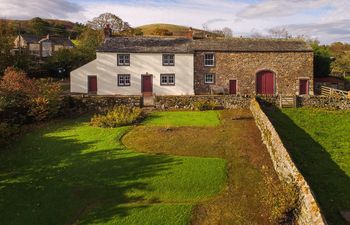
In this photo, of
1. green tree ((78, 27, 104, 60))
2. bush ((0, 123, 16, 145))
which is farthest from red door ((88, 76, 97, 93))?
green tree ((78, 27, 104, 60))

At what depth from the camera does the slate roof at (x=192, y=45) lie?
37.5 meters

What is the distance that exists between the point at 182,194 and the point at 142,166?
3.34 meters

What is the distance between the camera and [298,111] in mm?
28906

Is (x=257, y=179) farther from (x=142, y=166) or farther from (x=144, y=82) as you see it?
(x=144, y=82)

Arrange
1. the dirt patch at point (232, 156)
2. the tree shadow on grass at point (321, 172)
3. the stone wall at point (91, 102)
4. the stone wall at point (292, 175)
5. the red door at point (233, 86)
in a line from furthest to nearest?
the red door at point (233, 86)
the stone wall at point (91, 102)
the tree shadow on grass at point (321, 172)
the dirt patch at point (232, 156)
the stone wall at point (292, 175)

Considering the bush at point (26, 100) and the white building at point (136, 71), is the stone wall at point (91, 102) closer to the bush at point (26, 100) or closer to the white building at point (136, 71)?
the bush at point (26, 100)

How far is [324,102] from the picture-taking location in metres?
30.3

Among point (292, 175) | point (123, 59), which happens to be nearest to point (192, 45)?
point (123, 59)

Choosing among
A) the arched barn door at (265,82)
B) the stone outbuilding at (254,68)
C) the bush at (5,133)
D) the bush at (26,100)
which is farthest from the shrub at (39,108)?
the arched barn door at (265,82)

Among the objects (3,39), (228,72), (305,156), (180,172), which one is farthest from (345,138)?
(3,39)

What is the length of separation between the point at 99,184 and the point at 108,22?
56.9 meters

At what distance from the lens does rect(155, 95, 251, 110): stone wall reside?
30.0 m

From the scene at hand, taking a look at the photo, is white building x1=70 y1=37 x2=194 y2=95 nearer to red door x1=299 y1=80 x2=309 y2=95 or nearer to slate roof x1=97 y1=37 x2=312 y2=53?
slate roof x1=97 y1=37 x2=312 y2=53

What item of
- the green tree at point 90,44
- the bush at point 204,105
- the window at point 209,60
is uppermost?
the green tree at point 90,44
